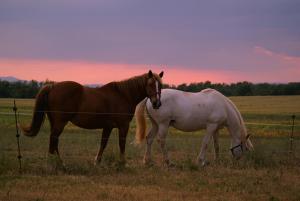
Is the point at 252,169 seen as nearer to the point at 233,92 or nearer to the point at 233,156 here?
the point at 233,156

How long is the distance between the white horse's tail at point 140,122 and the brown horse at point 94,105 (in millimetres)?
951

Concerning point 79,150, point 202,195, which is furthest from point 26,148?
point 202,195

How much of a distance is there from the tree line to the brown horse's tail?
146ft

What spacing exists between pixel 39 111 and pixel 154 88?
254cm

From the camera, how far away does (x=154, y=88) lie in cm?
1041

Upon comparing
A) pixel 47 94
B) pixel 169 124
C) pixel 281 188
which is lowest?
pixel 281 188

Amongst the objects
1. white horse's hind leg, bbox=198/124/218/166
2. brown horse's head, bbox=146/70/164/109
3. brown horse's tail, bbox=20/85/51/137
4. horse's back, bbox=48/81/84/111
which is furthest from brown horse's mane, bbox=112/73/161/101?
white horse's hind leg, bbox=198/124/218/166

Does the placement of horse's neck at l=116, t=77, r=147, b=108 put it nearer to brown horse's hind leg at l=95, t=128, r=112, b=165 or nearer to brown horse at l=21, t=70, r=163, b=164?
brown horse at l=21, t=70, r=163, b=164

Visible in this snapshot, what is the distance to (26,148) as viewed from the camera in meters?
13.9

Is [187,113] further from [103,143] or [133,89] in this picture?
[103,143]

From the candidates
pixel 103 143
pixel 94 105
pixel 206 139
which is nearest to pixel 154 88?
pixel 94 105

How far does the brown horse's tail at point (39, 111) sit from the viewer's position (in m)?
9.70

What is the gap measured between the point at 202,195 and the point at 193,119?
13.0 ft

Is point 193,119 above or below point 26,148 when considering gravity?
above
